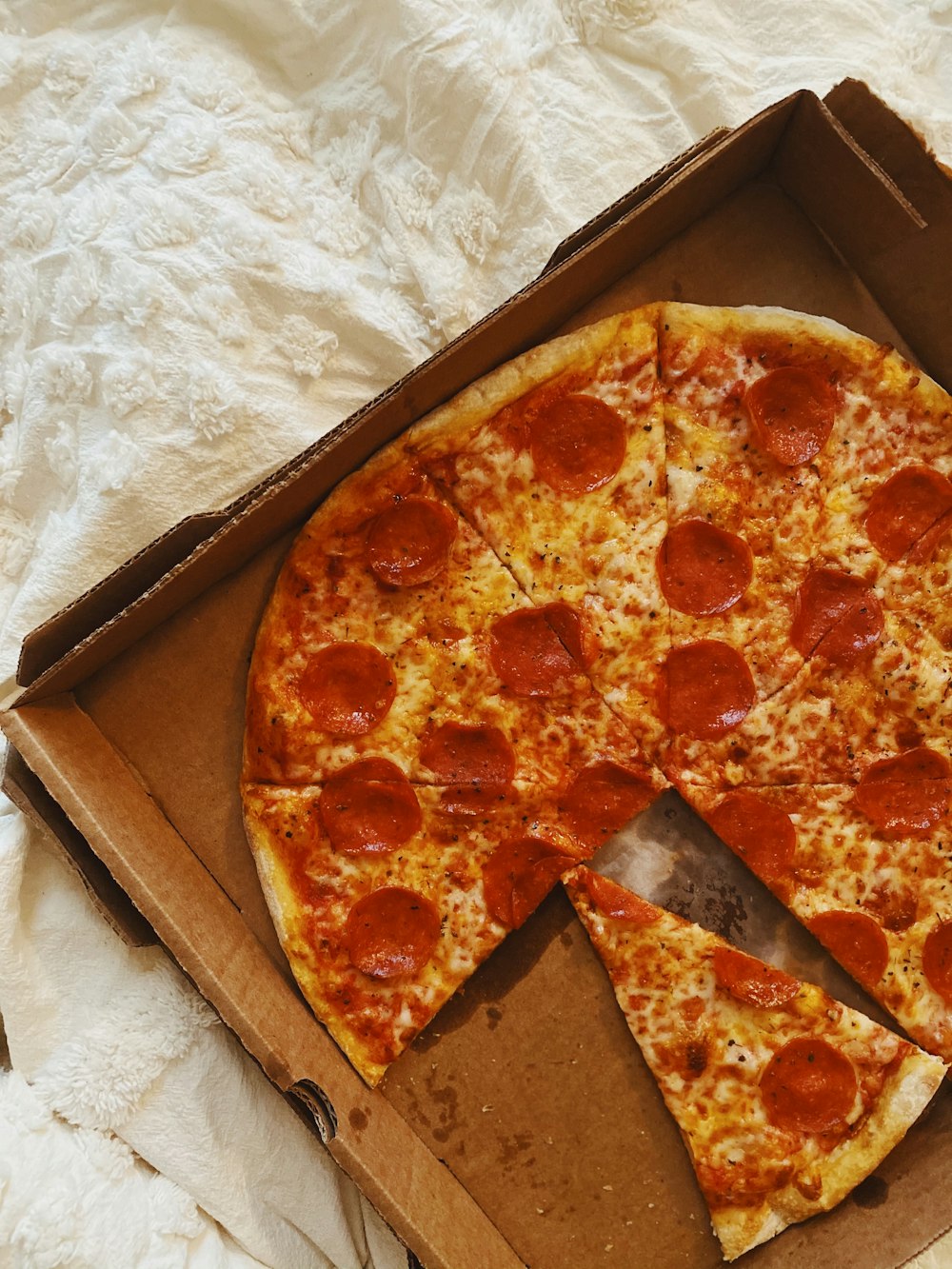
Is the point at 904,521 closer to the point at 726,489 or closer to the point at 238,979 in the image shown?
the point at 726,489

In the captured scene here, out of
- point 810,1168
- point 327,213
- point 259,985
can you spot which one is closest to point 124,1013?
point 259,985

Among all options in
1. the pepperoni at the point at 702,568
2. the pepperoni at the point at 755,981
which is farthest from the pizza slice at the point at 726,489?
the pepperoni at the point at 755,981

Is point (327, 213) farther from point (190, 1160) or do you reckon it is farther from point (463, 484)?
point (190, 1160)

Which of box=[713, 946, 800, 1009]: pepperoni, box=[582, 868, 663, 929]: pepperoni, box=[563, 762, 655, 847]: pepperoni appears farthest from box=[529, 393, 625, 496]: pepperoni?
box=[713, 946, 800, 1009]: pepperoni

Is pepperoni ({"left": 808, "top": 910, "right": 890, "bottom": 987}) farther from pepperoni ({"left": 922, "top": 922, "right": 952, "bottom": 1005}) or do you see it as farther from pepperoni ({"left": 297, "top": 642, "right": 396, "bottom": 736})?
pepperoni ({"left": 297, "top": 642, "right": 396, "bottom": 736})

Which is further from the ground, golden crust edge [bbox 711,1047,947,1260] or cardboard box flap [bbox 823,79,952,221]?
cardboard box flap [bbox 823,79,952,221]

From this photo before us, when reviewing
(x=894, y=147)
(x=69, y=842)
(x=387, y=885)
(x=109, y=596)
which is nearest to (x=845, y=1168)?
(x=387, y=885)
